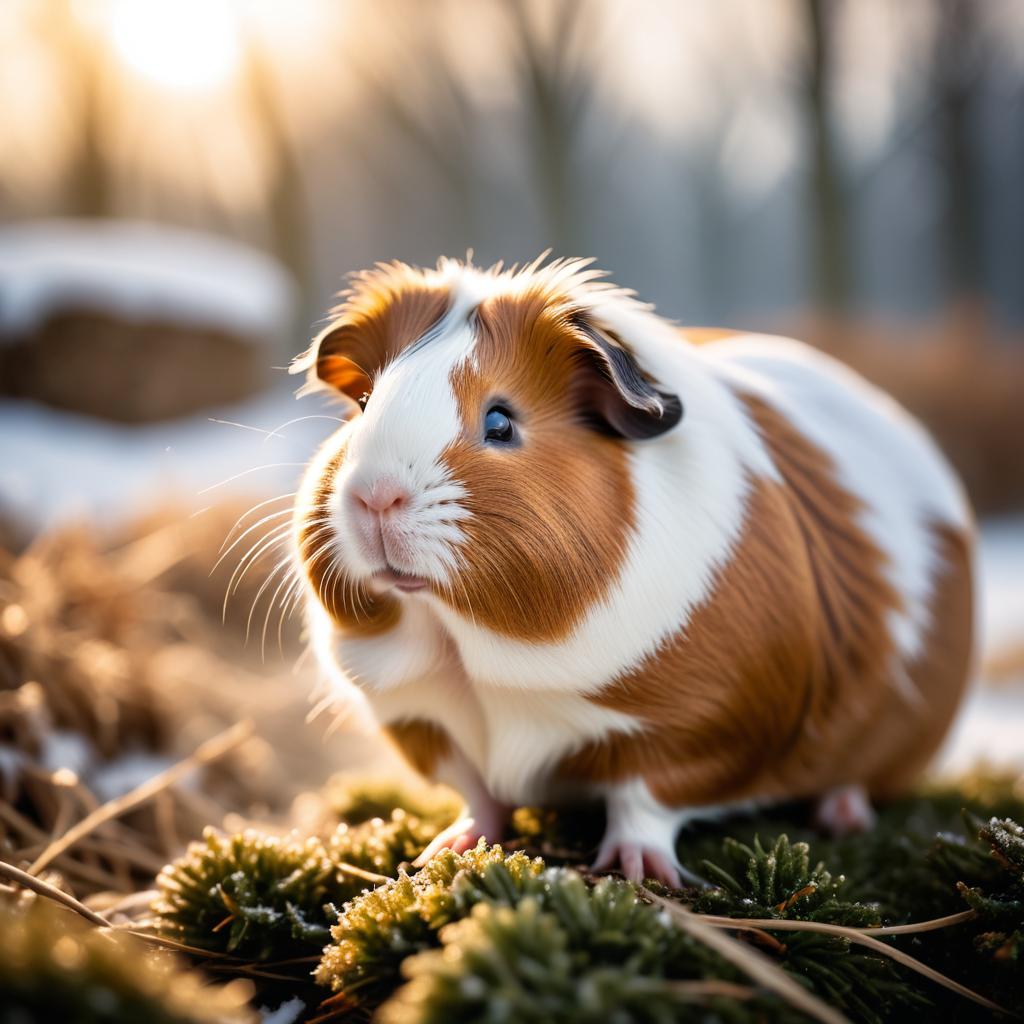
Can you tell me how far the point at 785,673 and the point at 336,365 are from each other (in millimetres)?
967

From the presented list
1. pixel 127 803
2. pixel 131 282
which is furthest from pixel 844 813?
pixel 131 282

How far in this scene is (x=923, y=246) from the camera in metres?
20.0

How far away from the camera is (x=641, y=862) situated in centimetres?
135

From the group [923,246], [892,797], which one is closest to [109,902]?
[892,797]

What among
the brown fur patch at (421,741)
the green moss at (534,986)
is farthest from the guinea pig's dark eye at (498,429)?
the green moss at (534,986)

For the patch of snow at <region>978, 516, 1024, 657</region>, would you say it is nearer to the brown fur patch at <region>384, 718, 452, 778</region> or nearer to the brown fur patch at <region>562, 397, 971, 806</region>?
the brown fur patch at <region>562, 397, 971, 806</region>

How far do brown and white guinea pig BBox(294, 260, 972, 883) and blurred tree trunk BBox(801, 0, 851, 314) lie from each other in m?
9.74

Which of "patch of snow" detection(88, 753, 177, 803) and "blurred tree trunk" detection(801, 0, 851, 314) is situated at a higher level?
"blurred tree trunk" detection(801, 0, 851, 314)

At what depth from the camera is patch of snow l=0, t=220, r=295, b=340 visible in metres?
6.43

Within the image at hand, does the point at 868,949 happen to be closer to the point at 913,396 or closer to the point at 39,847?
the point at 39,847

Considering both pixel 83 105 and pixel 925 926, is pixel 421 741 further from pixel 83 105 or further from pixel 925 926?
pixel 83 105

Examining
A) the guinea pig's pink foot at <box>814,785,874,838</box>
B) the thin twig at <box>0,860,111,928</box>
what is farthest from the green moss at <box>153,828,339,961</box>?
the guinea pig's pink foot at <box>814,785,874,838</box>

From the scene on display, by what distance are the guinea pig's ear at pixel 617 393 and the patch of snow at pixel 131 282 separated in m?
6.30

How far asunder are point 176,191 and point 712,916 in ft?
60.8
